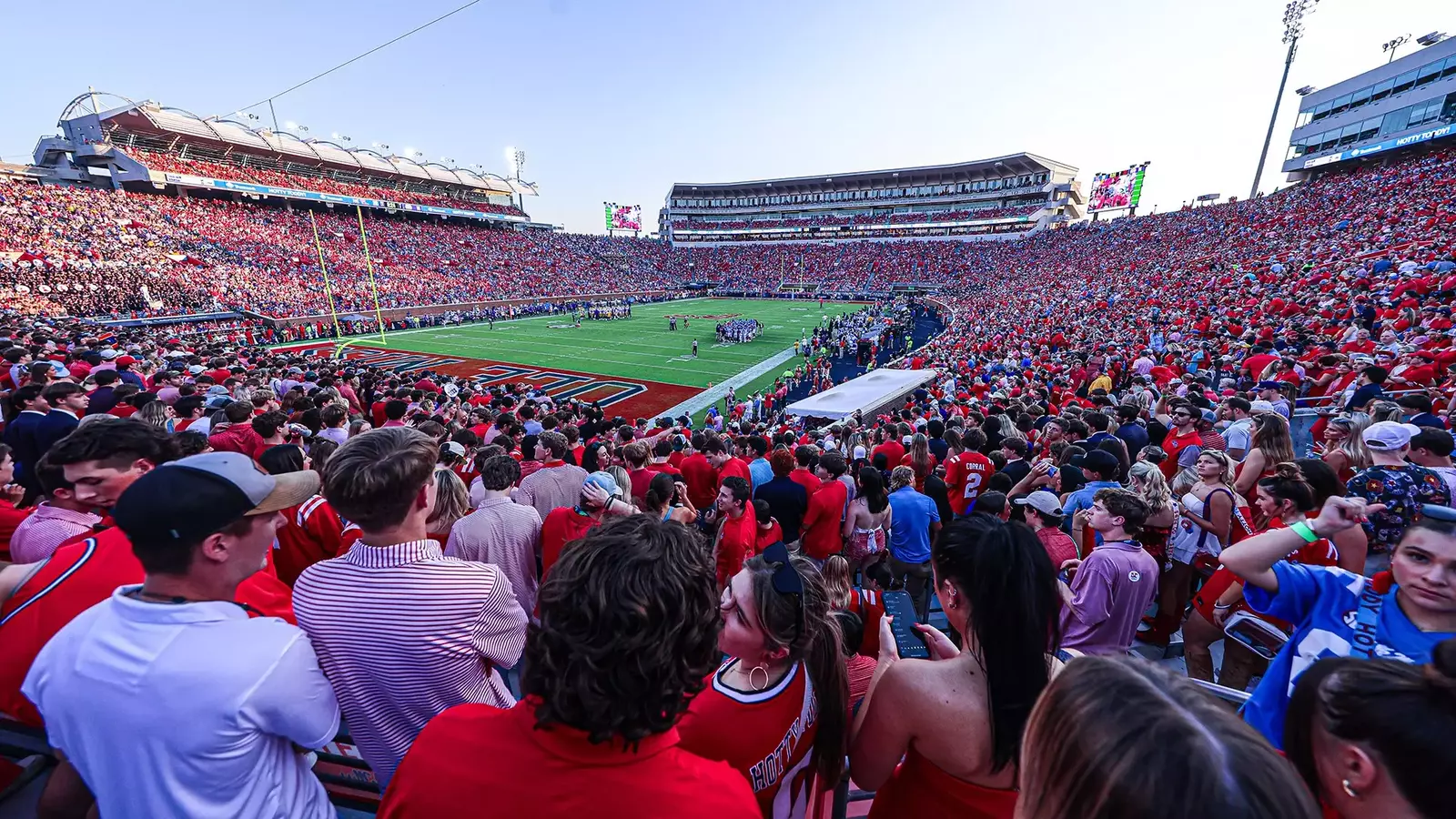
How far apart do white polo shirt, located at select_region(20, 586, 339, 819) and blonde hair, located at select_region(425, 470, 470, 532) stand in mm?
2457

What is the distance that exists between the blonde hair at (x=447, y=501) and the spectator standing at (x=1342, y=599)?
4591 millimetres

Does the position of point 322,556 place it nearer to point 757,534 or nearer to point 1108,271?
point 757,534

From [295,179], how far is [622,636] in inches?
2779

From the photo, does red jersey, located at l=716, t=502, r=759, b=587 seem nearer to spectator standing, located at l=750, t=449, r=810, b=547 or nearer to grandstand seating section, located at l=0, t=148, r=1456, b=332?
spectator standing, located at l=750, t=449, r=810, b=547

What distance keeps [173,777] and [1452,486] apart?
7.00 m

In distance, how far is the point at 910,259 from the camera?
66750 millimetres

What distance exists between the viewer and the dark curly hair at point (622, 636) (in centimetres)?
120

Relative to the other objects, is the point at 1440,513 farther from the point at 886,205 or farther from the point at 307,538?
the point at 886,205

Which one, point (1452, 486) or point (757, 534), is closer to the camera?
point (1452, 486)

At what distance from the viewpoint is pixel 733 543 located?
14.6ft

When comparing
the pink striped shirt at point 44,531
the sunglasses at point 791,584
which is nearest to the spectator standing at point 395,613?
the sunglasses at point 791,584

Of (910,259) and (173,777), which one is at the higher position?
(910,259)

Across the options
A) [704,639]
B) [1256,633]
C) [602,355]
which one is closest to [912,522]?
[1256,633]

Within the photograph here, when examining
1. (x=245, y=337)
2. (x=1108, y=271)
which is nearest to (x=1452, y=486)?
(x=245, y=337)
